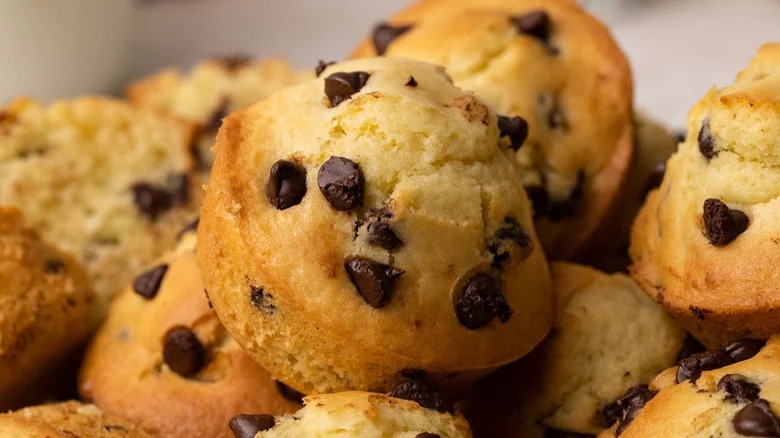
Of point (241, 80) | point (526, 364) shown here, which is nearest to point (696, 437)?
point (526, 364)

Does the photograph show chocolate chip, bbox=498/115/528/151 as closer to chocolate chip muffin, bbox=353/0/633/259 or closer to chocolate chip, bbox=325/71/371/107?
chocolate chip muffin, bbox=353/0/633/259

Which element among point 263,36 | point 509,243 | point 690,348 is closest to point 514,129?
point 509,243

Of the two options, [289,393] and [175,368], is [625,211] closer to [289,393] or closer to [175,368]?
[289,393]

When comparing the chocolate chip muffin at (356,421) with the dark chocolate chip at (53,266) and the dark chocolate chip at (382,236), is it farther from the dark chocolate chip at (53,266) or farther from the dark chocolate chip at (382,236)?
the dark chocolate chip at (53,266)

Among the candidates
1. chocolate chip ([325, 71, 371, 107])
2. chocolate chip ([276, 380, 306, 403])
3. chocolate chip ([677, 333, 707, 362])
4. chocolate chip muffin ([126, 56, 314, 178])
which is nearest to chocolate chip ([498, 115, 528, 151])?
chocolate chip ([325, 71, 371, 107])

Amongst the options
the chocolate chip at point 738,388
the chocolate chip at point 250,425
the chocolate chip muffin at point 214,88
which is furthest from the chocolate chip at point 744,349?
the chocolate chip muffin at point 214,88

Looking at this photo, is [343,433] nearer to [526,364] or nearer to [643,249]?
[526,364]
